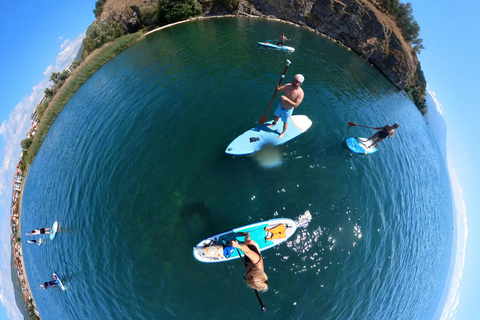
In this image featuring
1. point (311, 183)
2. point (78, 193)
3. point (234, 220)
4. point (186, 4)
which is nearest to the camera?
point (234, 220)

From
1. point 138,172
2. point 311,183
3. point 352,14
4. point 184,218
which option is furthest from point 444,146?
point 138,172

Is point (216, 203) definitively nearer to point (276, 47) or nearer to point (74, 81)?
point (276, 47)

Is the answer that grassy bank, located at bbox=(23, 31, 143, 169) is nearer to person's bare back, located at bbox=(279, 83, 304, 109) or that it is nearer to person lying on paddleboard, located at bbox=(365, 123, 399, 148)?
person's bare back, located at bbox=(279, 83, 304, 109)

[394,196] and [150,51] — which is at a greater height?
[150,51]

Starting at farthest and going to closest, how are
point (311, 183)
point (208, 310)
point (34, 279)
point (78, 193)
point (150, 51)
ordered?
point (150, 51), point (34, 279), point (78, 193), point (311, 183), point (208, 310)

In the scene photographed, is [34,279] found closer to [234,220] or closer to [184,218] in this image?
[184,218]

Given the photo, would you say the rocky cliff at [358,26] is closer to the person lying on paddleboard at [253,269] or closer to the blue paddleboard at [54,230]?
the blue paddleboard at [54,230]

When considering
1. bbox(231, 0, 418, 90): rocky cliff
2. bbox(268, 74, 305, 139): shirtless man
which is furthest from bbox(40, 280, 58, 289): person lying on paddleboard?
bbox(231, 0, 418, 90): rocky cliff
